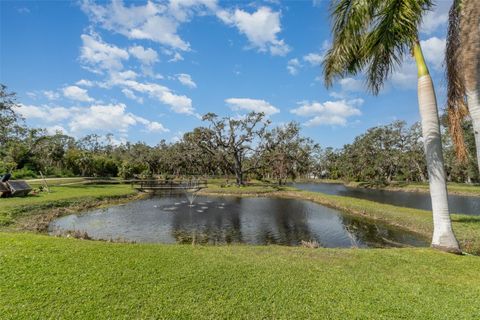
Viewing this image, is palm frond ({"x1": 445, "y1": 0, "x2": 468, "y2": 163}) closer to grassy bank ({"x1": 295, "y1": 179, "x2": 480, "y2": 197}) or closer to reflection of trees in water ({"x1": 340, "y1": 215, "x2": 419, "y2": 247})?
reflection of trees in water ({"x1": 340, "y1": 215, "x2": 419, "y2": 247})

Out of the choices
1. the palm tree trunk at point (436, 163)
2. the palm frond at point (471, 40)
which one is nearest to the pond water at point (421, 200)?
the palm tree trunk at point (436, 163)

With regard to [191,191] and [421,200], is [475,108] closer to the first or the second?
[421,200]

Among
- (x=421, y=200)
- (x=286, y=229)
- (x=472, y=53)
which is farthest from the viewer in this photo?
(x=421, y=200)

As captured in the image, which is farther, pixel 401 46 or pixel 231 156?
pixel 231 156

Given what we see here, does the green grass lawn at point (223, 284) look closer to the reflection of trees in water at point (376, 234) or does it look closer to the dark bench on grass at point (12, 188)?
the reflection of trees in water at point (376, 234)

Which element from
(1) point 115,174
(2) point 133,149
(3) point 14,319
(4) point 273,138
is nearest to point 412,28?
(3) point 14,319

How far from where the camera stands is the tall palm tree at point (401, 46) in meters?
7.64

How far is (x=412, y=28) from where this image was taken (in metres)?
7.62

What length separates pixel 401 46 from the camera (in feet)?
28.1

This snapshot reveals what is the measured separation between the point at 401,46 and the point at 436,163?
3809 mm

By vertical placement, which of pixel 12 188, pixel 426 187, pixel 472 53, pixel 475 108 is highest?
pixel 472 53

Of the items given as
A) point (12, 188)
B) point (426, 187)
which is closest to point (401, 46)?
point (12, 188)

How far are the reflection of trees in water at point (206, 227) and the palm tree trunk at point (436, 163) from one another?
8475 millimetres

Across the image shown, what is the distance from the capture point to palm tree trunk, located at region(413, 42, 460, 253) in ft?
26.9
